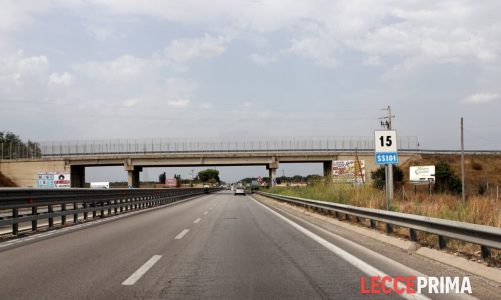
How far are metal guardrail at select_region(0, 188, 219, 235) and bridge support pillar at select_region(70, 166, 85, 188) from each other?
5102 cm

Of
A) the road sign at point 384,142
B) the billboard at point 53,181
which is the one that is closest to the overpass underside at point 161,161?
the billboard at point 53,181

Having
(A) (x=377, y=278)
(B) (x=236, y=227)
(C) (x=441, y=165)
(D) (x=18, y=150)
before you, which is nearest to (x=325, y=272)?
(A) (x=377, y=278)

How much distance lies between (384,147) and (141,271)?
419 inches

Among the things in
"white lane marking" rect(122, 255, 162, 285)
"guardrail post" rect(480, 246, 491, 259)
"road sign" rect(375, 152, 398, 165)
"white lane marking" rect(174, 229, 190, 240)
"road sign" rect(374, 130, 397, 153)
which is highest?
"road sign" rect(374, 130, 397, 153)

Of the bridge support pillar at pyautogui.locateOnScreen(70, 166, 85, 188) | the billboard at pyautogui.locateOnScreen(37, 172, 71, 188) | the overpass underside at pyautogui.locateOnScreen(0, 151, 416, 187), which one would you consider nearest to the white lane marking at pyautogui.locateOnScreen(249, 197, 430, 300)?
the billboard at pyautogui.locateOnScreen(37, 172, 71, 188)

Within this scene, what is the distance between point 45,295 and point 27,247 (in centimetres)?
536

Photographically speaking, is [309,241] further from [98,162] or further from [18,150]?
[18,150]

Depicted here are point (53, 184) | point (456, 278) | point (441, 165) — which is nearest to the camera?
point (456, 278)

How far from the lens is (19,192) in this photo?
14539mm

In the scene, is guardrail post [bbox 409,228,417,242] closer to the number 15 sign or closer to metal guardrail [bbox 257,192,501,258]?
metal guardrail [bbox 257,192,501,258]

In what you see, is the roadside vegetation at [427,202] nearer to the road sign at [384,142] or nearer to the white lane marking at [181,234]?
the road sign at [384,142]

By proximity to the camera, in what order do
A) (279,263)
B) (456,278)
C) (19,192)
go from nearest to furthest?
(456,278) → (279,263) → (19,192)

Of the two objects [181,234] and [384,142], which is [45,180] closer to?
[181,234]

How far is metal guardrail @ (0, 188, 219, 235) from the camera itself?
14.0m
